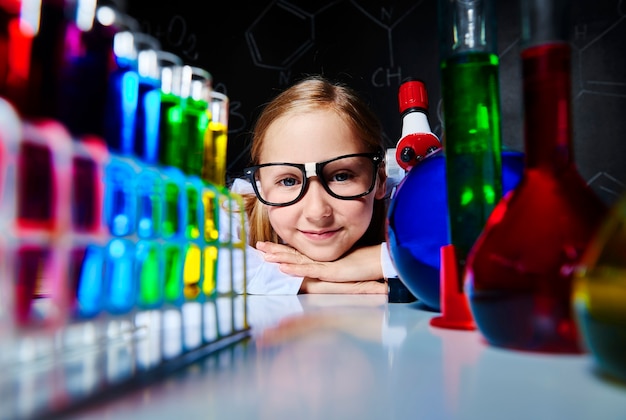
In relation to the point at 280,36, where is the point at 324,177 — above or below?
below

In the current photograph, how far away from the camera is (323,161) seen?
112cm

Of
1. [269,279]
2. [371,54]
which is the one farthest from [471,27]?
[371,54]

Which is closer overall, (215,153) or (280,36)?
(215,153)

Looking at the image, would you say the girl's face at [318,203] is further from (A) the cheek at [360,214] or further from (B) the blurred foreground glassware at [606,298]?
(B) the blurred foreground glassware at [606,298]

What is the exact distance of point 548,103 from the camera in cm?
31

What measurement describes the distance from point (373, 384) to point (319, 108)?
1.06 meters

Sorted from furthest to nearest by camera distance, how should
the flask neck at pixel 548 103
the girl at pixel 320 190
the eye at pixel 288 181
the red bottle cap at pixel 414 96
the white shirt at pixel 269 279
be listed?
the eye at pixel 288 181, the girl at pixel 320 190, the white shirt at pixel 269 279, the red bottle cap at pixel 414 96, the flask neck at pixel 548 103

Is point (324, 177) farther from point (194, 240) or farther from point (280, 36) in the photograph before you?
point (280, 36)

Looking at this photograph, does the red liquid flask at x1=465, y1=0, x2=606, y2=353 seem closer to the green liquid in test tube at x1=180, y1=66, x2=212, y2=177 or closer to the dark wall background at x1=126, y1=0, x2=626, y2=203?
the green liquid in test tube at x1=180, y1=66, x2=212, y2=177

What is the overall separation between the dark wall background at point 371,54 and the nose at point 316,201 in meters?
1.01

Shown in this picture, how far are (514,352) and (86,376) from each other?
0.26 metres

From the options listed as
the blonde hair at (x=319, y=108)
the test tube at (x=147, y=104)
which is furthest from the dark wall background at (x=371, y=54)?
the test tube at (x=147, y=104)

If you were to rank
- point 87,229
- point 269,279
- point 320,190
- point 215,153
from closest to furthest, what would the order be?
point 87,229, point 215,153, point 269,279, point 320,190

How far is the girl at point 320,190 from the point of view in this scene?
1.09 metres
